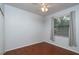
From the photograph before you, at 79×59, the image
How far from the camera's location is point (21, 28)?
132cm

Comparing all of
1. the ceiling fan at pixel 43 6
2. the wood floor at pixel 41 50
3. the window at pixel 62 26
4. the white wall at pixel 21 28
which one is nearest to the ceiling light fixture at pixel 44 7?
the ceiling fan at pixel 43 6

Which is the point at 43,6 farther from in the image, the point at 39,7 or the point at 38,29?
the point at 38,29

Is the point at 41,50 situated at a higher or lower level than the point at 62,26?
lower

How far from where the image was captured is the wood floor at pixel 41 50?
124 cm

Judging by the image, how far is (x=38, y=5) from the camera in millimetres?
1255

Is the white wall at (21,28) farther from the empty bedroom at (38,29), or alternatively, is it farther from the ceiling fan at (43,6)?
the ceiling fan at (43,6)

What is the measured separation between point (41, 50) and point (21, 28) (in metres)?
0.47

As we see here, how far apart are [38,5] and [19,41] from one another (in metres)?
0.61

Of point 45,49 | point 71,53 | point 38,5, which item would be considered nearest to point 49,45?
point 45,49

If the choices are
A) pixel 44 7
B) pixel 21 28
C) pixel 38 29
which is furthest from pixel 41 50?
pixel 44 7

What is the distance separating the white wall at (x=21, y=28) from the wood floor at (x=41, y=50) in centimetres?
7
